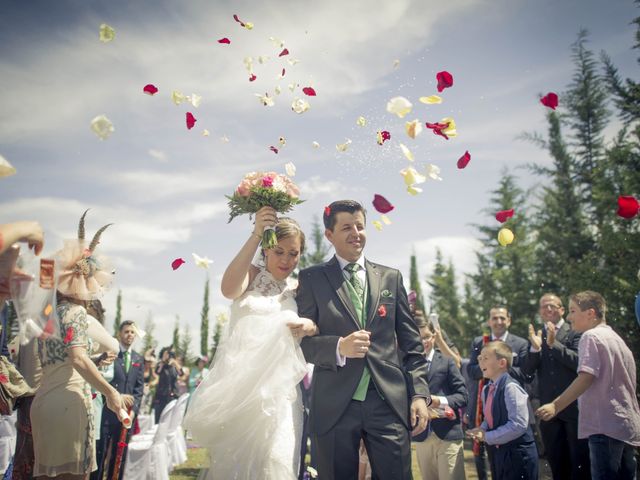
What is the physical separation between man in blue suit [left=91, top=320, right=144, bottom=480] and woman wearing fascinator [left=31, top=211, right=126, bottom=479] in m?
3.08

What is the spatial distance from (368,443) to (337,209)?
6.09 feet

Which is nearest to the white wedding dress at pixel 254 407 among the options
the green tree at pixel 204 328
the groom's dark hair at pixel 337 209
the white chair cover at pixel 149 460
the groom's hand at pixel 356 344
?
the groom's hand at pixel 356 344

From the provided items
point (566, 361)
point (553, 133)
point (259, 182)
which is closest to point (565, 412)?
point (566, 361)

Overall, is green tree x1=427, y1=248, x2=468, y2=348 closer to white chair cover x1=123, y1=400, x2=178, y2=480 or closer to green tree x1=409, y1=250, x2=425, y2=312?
green tree x1=409, y1=250, x2=425, y2=312

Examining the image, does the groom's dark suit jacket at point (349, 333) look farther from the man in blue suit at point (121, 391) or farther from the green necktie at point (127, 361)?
the green necktie at point (127, 361)

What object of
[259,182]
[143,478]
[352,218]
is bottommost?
[143,478]

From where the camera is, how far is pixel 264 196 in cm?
413

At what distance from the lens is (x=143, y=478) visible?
7824 millimetres

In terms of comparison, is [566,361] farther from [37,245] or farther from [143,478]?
[143,478]

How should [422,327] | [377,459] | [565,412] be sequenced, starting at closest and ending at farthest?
[377,459], [565,412], [422,327]

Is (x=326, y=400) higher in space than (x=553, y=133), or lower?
lower

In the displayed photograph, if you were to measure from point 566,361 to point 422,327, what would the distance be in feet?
6.24

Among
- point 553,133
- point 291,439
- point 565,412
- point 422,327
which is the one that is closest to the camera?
point 291,439

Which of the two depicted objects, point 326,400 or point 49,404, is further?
point 49,404
